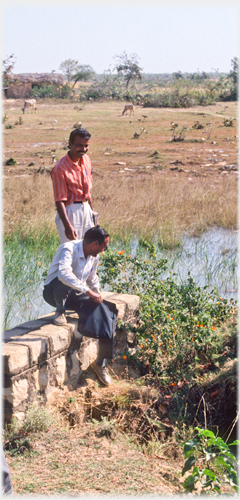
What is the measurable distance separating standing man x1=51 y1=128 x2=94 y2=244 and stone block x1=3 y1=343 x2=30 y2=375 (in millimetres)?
1122

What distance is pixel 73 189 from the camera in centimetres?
435

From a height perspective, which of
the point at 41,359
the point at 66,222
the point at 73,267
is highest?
the point at 66,222

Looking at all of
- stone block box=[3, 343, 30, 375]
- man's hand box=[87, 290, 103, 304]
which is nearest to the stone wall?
stone block box=[3, 343, 30, 375]

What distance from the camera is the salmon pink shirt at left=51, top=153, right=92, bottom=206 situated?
4289 mm

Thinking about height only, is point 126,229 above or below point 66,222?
below

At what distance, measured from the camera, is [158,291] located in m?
4.93

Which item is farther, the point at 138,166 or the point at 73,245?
the point at 138,166

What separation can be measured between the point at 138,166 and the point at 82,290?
11.2 meters

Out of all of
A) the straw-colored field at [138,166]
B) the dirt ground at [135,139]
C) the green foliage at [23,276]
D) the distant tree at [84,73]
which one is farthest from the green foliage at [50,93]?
the green foliage at [23,276]

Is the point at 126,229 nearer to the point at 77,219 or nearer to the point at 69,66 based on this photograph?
the point at 77,219

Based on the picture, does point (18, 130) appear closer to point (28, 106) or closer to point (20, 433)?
point (28, 106)

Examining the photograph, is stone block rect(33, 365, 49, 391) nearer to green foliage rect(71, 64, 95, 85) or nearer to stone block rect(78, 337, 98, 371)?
stone block rect(78, 337, 98, 371)

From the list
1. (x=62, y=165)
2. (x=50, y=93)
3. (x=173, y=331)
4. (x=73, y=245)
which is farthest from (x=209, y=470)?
(x=50, y=93)

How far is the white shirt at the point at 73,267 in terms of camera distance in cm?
377
